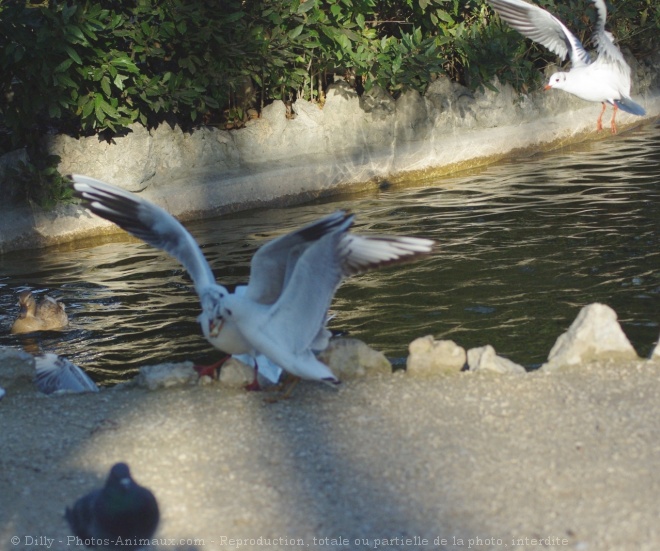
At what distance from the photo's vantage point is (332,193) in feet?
40.5

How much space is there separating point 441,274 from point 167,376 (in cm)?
330

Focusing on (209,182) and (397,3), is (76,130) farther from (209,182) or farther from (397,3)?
(397,3)

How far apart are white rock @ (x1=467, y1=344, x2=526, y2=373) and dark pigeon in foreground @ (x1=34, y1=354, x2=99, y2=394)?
2.06m

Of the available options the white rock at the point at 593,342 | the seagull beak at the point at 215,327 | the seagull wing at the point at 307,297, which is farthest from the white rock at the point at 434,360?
the seagull beak at the point at 215,327

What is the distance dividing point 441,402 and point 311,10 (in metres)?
7.84

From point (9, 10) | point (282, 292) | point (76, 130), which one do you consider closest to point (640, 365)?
point (282, 292)

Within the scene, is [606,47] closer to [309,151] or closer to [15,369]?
[309,151]

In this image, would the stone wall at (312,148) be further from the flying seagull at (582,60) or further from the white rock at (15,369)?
the white rock at (15,369)

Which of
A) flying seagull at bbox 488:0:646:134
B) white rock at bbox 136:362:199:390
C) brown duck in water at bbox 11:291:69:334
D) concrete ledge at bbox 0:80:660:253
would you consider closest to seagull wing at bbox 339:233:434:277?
white rock at bbox 136:362:199:390

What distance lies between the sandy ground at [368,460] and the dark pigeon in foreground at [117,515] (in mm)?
131

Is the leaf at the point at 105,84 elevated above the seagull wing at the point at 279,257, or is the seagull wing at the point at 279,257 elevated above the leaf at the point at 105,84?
the leaf at the point at 105,84

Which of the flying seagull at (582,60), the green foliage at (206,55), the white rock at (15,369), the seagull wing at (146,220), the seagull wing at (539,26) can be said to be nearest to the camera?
the seagull wing at (146,220)

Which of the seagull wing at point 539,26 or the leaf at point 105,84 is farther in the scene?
the leaf at point 105,84

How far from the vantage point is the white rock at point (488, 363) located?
5262 millimetres
